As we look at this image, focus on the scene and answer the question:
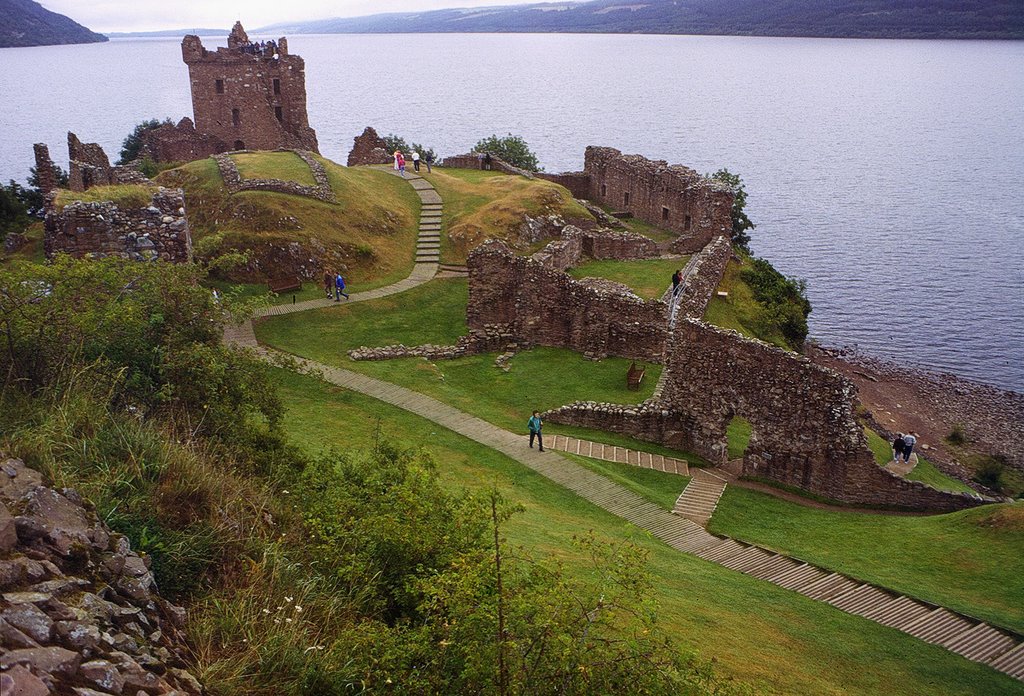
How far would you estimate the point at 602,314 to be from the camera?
34.1 m

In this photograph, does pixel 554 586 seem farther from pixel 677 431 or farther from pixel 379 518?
pixel 677 431

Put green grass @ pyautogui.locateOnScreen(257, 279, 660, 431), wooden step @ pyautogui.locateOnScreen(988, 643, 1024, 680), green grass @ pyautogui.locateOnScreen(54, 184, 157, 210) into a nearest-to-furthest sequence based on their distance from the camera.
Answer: wooden step @ pyautogui.locateOnScreen(988, 643, 1024, 680)
green grass @ pyautogui.locateOnScreen(54, 184, 157, 210)
green grass @ pyautogui.locateOnScreen(257, 279, 660, 431)

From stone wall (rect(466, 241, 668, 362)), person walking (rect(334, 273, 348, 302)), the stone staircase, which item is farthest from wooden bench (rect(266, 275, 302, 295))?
the stone staircase

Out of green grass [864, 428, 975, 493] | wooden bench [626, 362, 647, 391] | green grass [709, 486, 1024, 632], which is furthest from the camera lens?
green grass [864, 428, 975, 493]

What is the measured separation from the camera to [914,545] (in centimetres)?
2153

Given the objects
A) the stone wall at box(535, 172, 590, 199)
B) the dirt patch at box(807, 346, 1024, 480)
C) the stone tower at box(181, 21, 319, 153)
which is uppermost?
the stone tower at box(181, 21, 319, 153)

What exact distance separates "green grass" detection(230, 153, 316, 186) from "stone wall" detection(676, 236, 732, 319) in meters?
19.6

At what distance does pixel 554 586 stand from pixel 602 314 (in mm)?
24263

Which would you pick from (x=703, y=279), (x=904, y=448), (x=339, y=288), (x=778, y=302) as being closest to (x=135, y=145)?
(x=339, y=288)

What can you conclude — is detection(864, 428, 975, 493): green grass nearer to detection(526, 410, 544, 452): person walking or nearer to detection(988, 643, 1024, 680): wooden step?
detection(526, 410, 544, 452): person walking

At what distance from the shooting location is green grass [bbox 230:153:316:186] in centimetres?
4266

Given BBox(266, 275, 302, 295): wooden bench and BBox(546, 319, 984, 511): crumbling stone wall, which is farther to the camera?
BBox(266, 275, 302, 295): wooden bench

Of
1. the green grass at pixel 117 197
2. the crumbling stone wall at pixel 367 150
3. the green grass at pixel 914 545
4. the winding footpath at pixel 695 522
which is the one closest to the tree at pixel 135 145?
the crumbling stone wall at pixel 367 150

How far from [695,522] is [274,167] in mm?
30845
